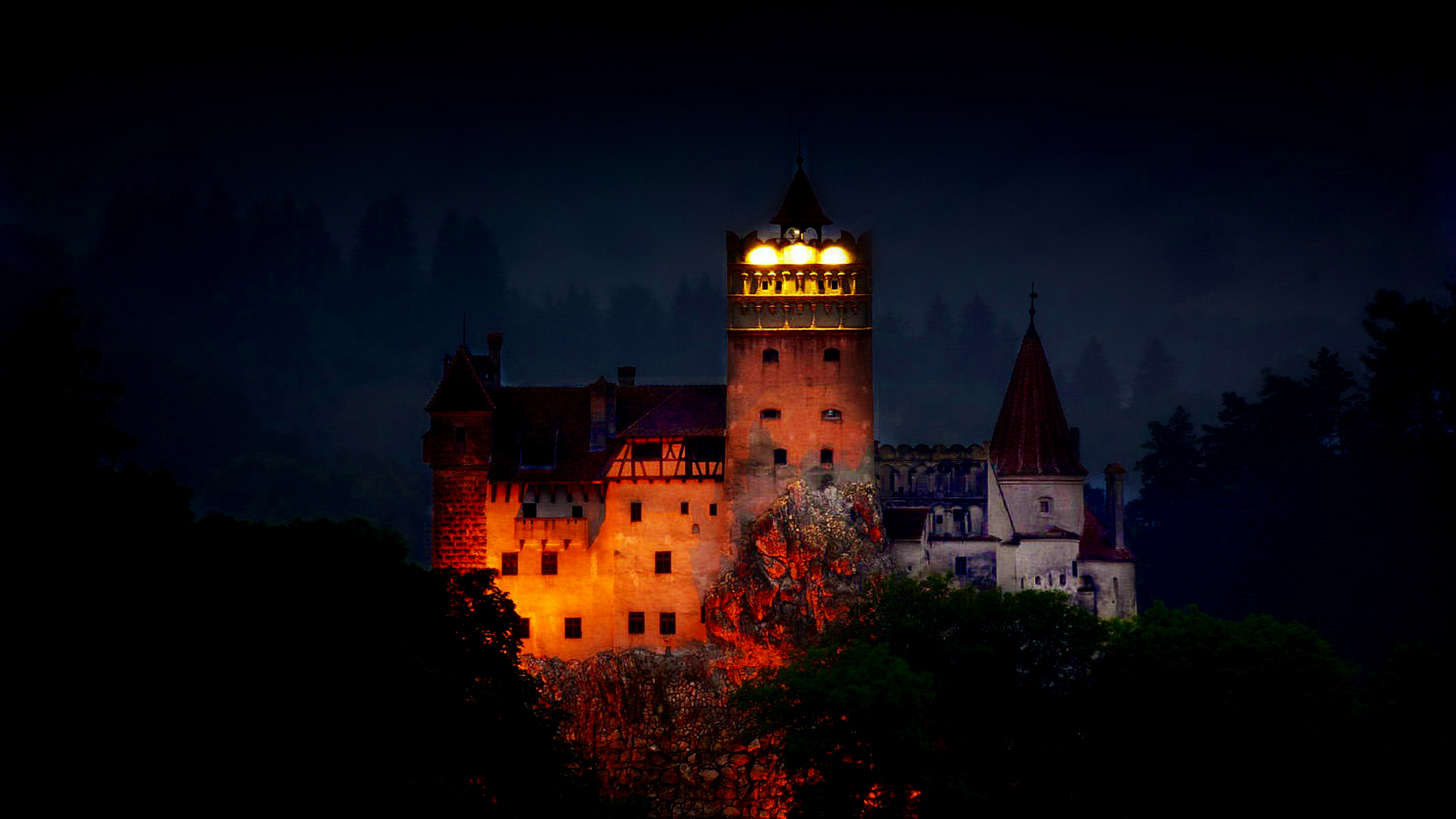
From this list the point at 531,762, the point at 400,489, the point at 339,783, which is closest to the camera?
the point at 339,783

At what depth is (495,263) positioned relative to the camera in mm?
115812

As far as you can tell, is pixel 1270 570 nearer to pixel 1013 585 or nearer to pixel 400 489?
pixel 1013 585

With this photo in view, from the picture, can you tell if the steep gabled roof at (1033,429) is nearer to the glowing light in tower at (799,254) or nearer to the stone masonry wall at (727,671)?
the stone masonry wall at (727,671)

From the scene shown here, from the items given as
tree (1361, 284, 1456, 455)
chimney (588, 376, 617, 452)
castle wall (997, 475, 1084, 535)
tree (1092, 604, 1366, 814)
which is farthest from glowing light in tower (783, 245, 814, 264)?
tree (1361, 284, 1456, 455)

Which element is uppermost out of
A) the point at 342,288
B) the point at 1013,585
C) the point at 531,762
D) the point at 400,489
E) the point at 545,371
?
the point at 342,288

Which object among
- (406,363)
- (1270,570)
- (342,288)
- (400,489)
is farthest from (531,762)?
(342,288)

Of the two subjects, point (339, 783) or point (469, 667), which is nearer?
point (339, 783)

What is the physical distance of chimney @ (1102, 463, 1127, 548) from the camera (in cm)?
6719

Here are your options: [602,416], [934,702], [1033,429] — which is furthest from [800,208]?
[934,702]

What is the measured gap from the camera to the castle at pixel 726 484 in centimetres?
6281

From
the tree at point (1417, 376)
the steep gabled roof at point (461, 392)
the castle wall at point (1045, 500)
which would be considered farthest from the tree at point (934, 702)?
the tree at point (1417, 376)

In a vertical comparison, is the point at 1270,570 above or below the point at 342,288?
below

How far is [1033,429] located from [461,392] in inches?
898

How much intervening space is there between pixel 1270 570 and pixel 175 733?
57.5m
